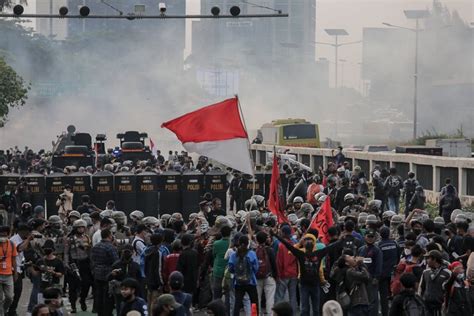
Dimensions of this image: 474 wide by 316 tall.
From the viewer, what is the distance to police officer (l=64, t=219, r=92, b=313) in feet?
60.5

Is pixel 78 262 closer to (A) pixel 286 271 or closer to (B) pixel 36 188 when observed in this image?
(A) pixel 286 271

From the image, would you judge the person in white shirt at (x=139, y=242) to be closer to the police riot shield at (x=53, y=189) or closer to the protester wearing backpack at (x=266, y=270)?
the protester wearing backpack at (x=266, y=270)

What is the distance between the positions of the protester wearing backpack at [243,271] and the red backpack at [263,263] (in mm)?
507

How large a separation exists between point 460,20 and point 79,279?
305ft

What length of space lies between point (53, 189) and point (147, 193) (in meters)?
2.25

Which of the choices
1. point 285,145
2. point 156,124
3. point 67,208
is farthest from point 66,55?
point 67,208

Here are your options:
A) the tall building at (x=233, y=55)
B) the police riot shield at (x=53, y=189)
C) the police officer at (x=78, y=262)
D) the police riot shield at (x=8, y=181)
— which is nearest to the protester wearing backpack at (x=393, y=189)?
→ the police riot shield at (x=53, y=189)

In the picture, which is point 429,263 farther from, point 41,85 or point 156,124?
point 41,85

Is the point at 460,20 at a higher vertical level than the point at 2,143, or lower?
higher

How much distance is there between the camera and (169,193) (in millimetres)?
32438

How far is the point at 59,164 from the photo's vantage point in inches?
1618

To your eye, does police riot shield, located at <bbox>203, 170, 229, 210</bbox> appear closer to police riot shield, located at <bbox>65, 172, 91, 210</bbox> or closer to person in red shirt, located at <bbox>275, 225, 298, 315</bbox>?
police riot shield, located at <bbox>65, 172, 91, 210</bbox>

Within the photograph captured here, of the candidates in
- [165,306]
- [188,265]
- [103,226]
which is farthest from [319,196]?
[165,306]

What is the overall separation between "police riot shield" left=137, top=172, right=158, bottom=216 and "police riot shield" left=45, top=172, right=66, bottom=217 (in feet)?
6.07
